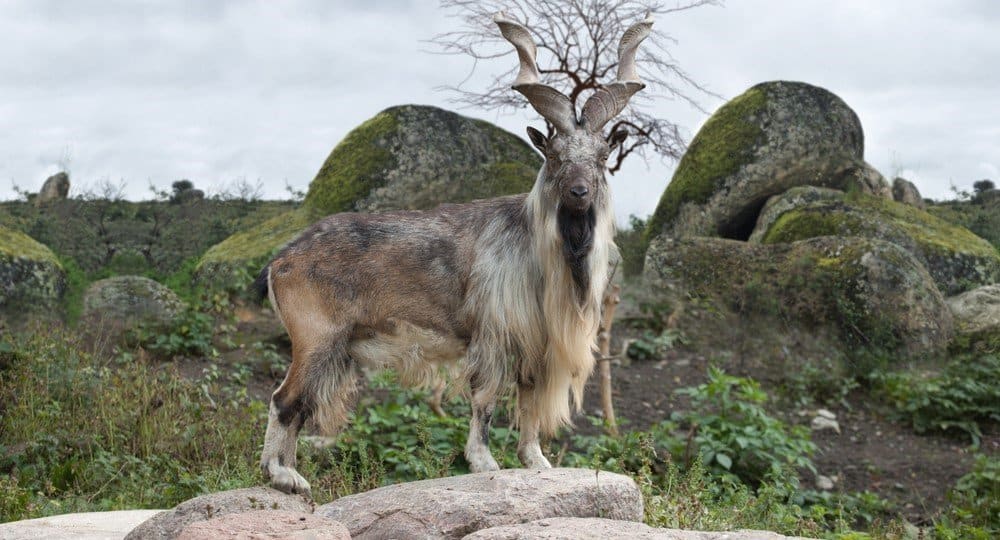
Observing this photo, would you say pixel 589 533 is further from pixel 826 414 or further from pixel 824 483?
pixel 826 414

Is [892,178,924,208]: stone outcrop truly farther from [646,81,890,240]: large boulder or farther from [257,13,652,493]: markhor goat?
[257,13,652,493]: markhor goat

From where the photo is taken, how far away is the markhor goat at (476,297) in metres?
5.45

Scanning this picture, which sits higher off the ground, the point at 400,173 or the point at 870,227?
the point at 400,173

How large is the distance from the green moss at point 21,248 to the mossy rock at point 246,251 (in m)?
1.67

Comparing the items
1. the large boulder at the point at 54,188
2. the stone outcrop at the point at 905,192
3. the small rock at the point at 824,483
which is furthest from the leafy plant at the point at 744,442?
the large boulder at the point at 54,188

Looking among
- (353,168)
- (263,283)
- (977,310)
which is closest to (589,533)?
(263,283)

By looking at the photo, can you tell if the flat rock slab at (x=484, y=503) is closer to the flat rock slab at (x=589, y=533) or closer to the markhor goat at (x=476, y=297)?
the flat rock slab at (x=589, y=533)

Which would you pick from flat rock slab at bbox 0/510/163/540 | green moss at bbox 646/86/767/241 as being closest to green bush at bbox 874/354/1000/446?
green moss at bbox 646/86/767/241

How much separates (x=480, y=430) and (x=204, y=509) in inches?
61.9

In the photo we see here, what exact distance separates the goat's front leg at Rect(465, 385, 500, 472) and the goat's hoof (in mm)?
977

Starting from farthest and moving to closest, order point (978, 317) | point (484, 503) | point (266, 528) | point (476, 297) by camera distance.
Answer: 1. point (978, 317)
2. point (476, 297)
3. point (484, 503)
4. point (266, 528)

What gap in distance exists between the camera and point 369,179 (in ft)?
36.7

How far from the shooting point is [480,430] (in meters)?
5.52

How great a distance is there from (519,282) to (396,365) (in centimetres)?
92
